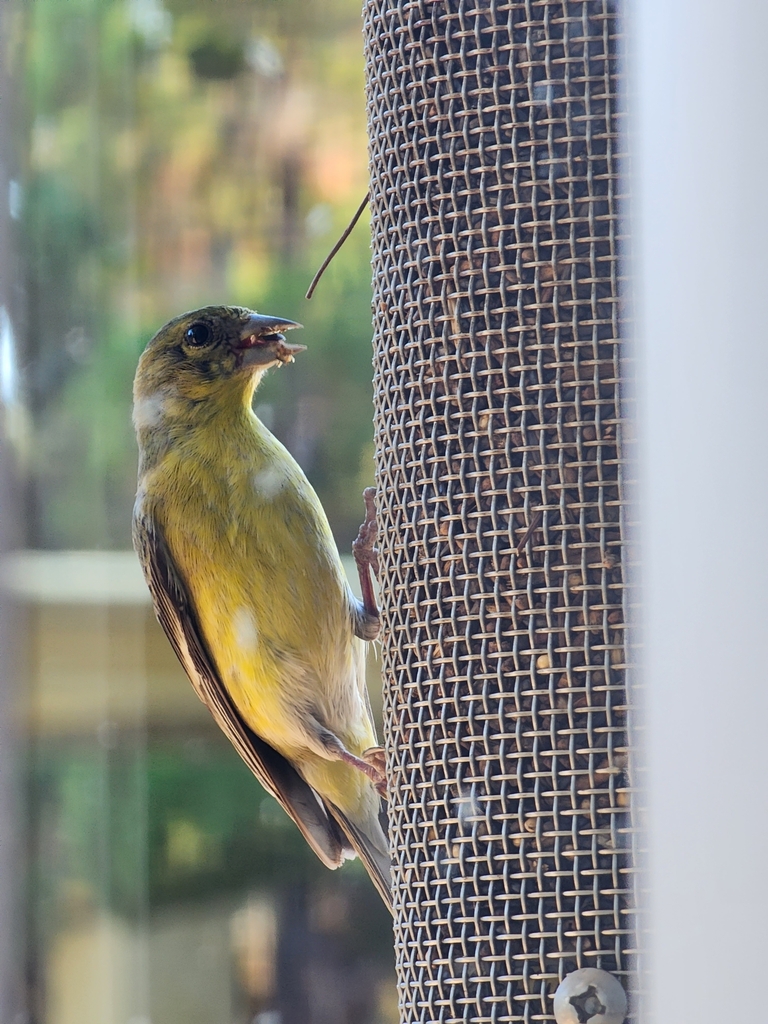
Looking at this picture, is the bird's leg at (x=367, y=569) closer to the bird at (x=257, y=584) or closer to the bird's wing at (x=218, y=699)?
the bird at (x=257, y=584)

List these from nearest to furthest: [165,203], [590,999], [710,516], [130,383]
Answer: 1. [710,516]
2. [590,999]
3. [130,383]
4. [165,203]

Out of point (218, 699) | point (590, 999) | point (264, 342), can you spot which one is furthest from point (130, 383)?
point (590, 999)

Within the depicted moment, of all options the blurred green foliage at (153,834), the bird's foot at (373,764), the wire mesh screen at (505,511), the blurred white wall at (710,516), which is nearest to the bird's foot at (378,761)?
the bird's foot at (373,764)

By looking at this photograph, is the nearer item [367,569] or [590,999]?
[590,999]

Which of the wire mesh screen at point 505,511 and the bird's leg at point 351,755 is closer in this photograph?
the wire mesh screen at point 505,511

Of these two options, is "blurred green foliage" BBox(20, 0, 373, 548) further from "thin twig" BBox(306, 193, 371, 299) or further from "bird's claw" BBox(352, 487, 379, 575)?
"thin twig" BBox(306, 193, 371, 299)

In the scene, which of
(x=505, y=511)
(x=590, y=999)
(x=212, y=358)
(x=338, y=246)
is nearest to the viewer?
(x=590, y=999)

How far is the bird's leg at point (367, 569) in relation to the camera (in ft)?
9.63

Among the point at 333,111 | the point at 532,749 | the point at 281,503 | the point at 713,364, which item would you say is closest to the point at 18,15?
the point at 333,111

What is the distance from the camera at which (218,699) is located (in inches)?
123

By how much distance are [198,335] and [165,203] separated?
149cm

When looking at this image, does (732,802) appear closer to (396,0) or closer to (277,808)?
(396,0)

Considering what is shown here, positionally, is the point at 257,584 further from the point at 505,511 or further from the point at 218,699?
the point at 505,511

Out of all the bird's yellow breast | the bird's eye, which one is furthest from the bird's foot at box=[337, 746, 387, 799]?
the bird's eye
